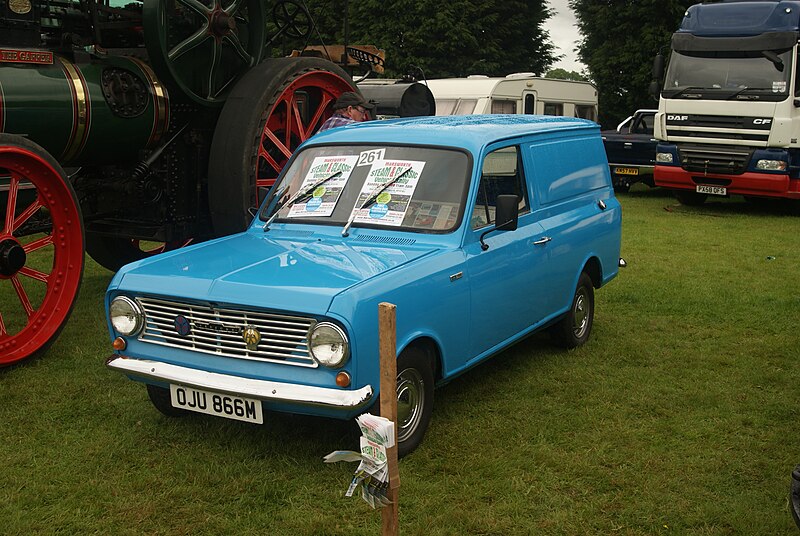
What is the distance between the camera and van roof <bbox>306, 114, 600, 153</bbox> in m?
5.79

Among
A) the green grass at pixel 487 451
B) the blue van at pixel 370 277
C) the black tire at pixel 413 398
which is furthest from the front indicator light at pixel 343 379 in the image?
the green grass at pixel 487 451

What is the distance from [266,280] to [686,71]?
1262 cm

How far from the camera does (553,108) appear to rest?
20406 mm

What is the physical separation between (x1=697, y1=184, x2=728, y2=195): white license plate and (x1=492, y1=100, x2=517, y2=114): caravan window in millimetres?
4383

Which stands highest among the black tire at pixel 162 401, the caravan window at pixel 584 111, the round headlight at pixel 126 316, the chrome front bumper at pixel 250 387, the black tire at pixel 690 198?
the round headlight at pixel 126 316

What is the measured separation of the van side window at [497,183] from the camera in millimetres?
5690

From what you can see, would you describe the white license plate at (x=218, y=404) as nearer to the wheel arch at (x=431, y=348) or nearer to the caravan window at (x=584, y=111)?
the wheel arch at (x=431, y=348)

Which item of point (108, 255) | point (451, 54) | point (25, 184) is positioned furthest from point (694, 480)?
point (451, 54)

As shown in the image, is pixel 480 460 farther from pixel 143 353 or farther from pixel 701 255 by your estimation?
pixel 701 255

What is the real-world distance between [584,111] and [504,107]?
4015 millimetres

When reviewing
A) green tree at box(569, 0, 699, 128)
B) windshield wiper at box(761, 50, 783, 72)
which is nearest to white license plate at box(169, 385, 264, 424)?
windshield wiper at box(761, 50, 783, 72)

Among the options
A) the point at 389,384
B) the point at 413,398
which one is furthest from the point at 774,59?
the point at 389,384

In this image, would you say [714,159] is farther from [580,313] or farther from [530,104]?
[580,313]

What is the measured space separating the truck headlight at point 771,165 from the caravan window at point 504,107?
532 centimetres
